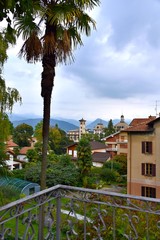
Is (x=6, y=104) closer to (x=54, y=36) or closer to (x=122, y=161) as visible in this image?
(x=54, y=36)

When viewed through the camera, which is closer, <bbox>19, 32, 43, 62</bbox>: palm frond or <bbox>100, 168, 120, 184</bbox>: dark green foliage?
<bbox>19, 32, 43, 62</bbox>: palm frond

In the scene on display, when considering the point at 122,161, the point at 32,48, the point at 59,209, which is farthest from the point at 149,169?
the point at 59,209

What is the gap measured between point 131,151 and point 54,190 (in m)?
18.5

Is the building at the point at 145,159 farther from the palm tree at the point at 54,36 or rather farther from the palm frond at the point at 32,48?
the palm frond at the point at 32,48

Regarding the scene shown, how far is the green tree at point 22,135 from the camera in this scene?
155ft

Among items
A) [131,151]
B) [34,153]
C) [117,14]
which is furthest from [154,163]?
[34,153]

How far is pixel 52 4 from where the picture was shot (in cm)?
658

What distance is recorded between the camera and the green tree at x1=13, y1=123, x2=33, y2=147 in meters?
47.4

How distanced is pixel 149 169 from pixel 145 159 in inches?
30.7

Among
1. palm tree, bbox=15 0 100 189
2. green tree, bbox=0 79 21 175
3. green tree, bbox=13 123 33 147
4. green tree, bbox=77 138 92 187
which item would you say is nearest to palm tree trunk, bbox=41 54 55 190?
palm tree, bbox=15 0 100 189

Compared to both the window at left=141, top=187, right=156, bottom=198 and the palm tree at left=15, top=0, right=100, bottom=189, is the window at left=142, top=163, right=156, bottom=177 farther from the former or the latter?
the palm tree at left=15, top=0, right=100, bottom=189

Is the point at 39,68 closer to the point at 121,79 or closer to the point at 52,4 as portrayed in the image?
the point at 52,4

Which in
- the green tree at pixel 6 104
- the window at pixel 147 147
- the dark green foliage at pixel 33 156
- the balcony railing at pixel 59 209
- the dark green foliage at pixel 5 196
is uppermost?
the green tree at pixel 6 104

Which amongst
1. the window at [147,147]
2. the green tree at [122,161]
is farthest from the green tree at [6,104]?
the green tree at [122,161]
